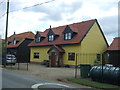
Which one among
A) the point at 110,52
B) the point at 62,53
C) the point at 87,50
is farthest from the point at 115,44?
the point at 62,53

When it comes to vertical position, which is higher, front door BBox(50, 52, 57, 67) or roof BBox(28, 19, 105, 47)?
roof BBox(28, 19, 105, 47)

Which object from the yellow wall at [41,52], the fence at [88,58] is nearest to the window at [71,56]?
the fence at [88,58]

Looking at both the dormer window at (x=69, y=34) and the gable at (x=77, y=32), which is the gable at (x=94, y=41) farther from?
the dormer window at (x=69, y=34)

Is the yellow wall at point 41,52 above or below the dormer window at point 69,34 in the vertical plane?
below

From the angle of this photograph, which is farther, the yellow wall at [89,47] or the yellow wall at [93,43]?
the yellow wall at [93,43]

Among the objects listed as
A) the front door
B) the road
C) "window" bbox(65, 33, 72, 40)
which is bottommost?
the road

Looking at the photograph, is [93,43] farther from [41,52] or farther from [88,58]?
[41,52]

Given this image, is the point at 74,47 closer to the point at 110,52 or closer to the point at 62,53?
the point at 62,53

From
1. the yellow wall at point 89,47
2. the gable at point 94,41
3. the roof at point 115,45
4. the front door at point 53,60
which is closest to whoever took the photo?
the yellow wall at point 89,47

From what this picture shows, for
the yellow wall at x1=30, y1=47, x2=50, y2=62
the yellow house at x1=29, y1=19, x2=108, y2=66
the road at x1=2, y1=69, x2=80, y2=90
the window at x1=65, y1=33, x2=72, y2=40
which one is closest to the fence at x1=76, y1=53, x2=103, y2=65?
the yellow house at x1=29, y1=19, x2=108, y2=66

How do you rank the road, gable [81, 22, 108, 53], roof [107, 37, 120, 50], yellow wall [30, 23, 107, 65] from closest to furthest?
the road → yellow wall [30, 23, 107, 65] → roof [107, 37, 120, 50] → gable [81, 22, 108, 53]

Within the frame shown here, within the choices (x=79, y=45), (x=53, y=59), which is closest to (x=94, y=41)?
(x=79, y=45)

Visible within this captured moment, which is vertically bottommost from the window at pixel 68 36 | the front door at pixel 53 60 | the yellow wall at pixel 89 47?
the front door at pixel 53 60

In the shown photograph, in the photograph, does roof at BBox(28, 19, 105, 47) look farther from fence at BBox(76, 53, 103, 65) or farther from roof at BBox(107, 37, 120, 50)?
roof at BBox(107, 37, 120, 50)
